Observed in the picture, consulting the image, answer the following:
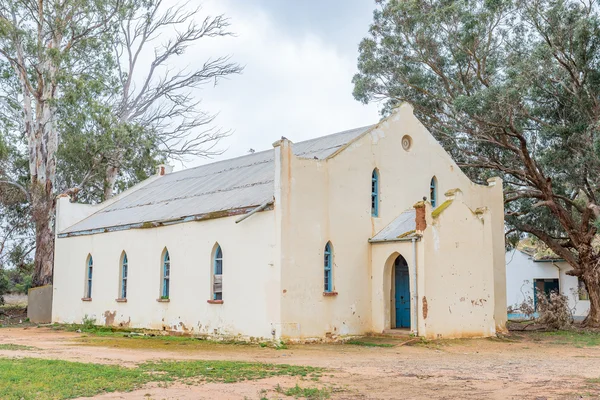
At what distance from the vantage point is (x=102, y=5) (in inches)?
1433

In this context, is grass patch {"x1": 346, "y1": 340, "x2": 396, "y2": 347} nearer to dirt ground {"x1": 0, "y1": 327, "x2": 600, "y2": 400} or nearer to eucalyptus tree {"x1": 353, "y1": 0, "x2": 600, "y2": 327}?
dirt ground {"x1": 0, "y1": 327, "x2": 600, "y2": 400}

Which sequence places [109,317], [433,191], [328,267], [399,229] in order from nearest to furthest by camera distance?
[328,267]
[399,229]
[433,191]
[109,317]

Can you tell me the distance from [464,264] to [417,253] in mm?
1991

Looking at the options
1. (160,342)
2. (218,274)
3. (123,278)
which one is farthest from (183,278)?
(123,278)

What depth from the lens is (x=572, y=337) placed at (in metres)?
23.0

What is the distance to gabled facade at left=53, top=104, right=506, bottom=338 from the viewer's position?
19234 millimetres

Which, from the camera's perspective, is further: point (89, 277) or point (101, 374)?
point (89, 277)

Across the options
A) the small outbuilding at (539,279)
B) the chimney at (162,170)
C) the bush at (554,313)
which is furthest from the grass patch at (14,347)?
the small outbuilding at (539,279)

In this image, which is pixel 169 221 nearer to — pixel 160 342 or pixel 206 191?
pixel 206 191

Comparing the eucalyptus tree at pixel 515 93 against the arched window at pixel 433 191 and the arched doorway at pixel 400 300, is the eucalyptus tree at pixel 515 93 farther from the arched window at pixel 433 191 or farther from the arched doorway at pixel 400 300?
the arched doorway at pixel 400 300

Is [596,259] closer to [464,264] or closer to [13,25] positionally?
[464,264]

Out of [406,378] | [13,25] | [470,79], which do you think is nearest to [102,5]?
[13,25]

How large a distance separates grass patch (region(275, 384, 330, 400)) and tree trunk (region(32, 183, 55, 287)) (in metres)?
25.7

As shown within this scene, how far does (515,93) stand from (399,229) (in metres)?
8.64
